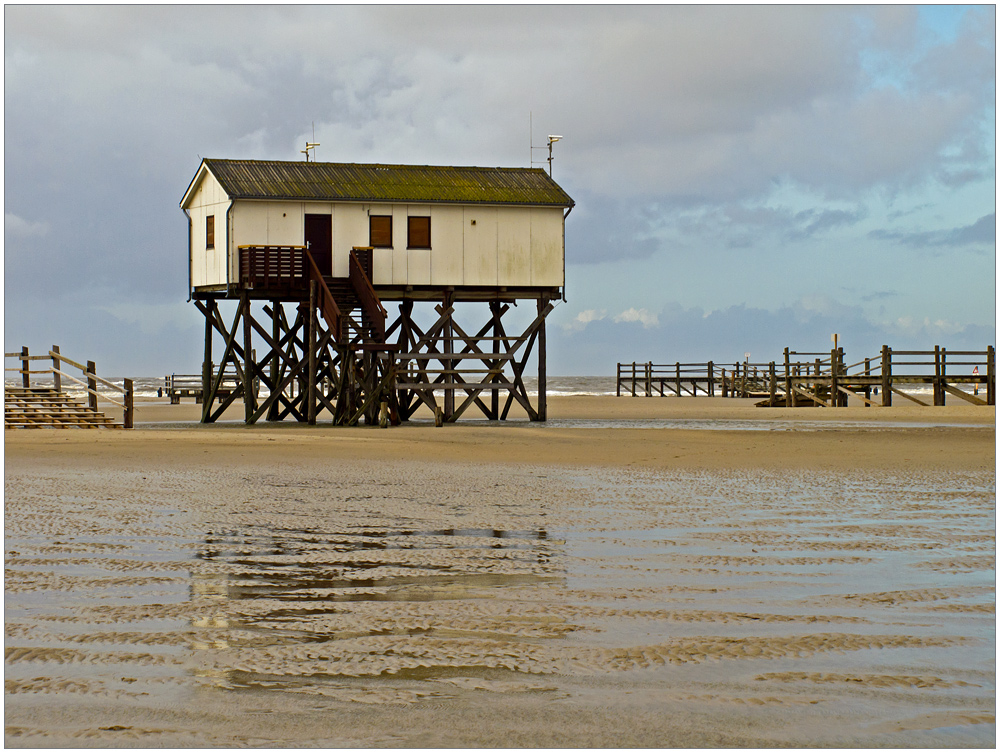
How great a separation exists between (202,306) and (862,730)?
27.7 m

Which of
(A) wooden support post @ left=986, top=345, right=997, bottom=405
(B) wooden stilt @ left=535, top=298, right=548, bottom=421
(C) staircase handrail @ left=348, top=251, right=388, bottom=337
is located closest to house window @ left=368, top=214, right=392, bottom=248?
(C) staircase handrail @ left=348, top=251, right=388, bottom=337

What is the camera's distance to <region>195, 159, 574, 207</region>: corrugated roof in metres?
27.6

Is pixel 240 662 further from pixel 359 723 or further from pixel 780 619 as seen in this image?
pixel 780 619

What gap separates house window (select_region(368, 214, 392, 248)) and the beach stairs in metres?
7.73

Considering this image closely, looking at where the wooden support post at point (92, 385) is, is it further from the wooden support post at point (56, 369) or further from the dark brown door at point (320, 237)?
the dark brown door at point (320, 237)

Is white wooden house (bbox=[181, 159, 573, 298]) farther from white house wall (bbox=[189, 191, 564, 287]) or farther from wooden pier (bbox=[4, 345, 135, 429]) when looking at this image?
wooden pier (bbox=[4, 345, 135, 429])

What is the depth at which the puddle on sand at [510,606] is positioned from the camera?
14.0 ft

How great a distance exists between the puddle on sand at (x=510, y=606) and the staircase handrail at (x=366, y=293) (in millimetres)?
15519

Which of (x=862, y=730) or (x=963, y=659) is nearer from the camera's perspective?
(x=862, y=730)

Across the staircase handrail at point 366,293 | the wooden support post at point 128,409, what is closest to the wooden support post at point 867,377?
the staircase handrail at point 366,293

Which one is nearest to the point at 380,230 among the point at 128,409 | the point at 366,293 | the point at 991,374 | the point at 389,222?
the point at 389,222

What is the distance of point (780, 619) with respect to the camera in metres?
5.46

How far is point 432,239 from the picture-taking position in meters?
28.2

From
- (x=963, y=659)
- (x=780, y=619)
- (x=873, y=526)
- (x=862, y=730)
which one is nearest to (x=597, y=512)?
(x=873, y=526)
